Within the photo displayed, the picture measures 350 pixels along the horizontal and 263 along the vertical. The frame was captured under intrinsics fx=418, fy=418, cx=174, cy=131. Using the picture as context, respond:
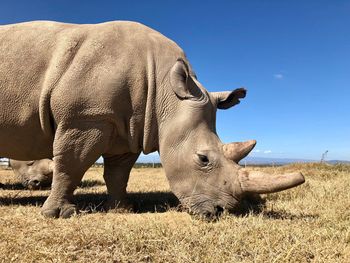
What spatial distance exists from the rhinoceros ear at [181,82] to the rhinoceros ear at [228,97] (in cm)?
63

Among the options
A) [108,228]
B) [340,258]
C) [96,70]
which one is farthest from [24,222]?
[340,258]

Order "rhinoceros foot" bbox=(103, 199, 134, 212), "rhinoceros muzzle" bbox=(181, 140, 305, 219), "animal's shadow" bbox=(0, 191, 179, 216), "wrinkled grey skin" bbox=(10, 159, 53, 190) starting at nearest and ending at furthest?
"rhinoceros muzzle" bbox=(181, 140, 305, 219)
"rhinoceros foot" bbox=(103, 199, 134, 212)
"animal's shadow" bbox=(0, 191, 179, 216)
"wrinkled grey skin" bbox=(10, 159, 53, 190)

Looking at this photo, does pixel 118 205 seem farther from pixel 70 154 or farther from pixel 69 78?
pixel 69 78

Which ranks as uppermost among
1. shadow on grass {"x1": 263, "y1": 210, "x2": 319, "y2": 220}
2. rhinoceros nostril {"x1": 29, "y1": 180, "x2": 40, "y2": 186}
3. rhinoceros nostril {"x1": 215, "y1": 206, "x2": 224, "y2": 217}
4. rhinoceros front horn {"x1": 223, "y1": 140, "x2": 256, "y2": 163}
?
rhinoceros front horn {"x1": 223, "y1": 140, "x2": 256, "y2": 163}

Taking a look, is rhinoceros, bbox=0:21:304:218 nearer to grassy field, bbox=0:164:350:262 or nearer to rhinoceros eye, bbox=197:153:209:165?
rhinoceros eye, bbox=197:153:209:165

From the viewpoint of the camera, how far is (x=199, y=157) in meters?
5.22

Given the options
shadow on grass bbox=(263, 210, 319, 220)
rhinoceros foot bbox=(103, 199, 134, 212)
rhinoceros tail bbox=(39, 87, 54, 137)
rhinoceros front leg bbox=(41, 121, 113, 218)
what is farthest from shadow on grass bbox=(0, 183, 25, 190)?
shadow on grass bbox=(263, 210, 319, 220)

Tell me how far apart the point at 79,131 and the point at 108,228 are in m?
1.86

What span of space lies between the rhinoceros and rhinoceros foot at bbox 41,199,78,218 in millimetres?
12

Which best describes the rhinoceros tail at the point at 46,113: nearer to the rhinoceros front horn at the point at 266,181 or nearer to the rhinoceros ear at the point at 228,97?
the rhinoceros ear at the point at 228,97

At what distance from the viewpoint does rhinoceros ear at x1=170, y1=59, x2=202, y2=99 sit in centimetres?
546

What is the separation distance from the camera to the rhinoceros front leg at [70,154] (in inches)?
204

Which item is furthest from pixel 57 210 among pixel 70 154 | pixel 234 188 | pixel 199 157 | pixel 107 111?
pixel 234 188

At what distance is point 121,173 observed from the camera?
20.7 ft
